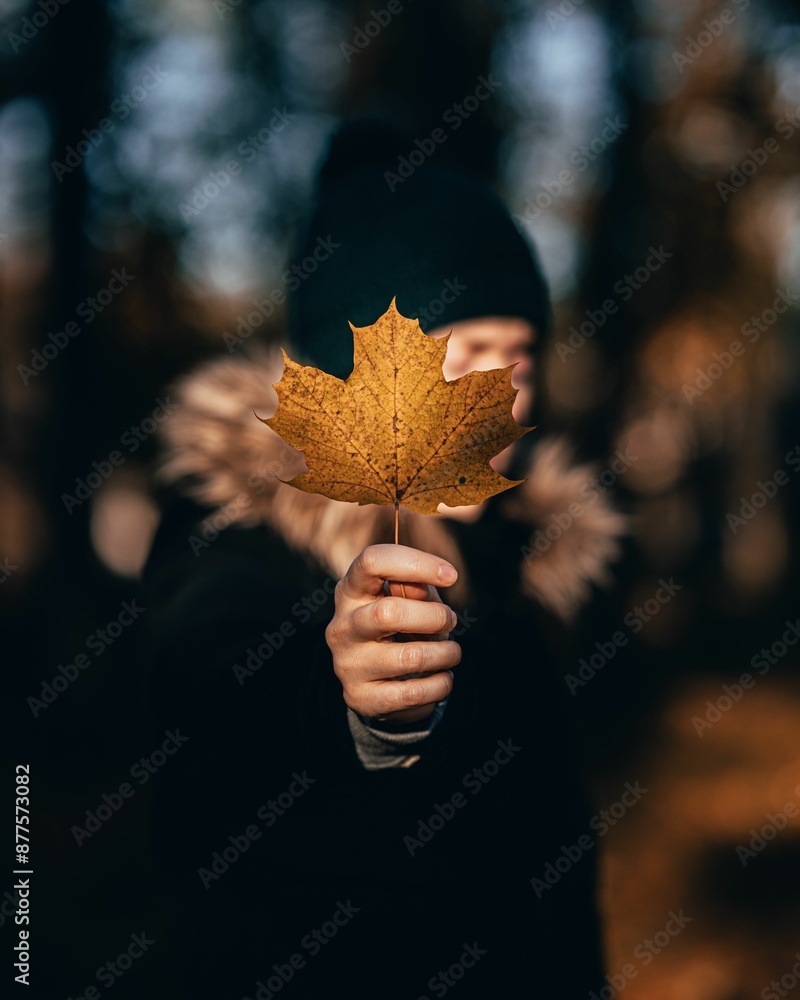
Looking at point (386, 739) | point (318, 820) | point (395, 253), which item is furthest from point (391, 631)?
point (395, 253)

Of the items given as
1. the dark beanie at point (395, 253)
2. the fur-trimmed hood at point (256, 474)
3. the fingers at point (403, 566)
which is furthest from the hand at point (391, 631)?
the dark beanie at point (395, 253)

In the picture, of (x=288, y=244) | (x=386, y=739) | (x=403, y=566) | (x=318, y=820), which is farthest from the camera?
(x=288, y=244)

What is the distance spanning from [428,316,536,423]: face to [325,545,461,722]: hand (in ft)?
3.01

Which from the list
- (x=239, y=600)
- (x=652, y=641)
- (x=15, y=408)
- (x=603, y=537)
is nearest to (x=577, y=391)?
(x=652, y=641)

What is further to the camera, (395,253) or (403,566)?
(395,253)

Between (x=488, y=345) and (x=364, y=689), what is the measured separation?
1.29m

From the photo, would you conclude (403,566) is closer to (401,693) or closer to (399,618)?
(399,618)

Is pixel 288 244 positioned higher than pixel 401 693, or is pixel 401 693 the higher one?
pixel 288 244

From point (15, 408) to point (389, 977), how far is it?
7874 mm

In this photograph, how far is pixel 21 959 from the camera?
4.44 m

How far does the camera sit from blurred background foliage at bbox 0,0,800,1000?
22.9 feet

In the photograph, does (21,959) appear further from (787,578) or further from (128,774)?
(787,578)

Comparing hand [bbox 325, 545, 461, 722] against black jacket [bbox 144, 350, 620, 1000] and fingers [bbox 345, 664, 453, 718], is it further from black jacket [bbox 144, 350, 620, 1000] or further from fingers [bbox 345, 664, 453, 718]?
black jacket [bbox 144, 350, 620, 1000]

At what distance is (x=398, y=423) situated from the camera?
4.10ft
